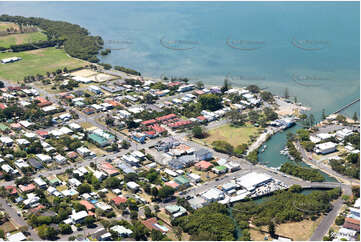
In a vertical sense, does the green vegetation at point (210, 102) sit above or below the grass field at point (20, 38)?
below

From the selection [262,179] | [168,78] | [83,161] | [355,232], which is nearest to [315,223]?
[355,232]

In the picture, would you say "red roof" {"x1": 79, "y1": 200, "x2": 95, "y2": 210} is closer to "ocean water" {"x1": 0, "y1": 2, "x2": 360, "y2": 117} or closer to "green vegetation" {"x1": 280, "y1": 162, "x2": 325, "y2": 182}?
"green vegetation" {"x1": 280, "y1": 162, "x2": 325, "y2": 182}

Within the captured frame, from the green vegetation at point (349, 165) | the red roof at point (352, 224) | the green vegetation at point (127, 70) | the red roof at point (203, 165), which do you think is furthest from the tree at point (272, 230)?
the green vegetation at point (127, 70)

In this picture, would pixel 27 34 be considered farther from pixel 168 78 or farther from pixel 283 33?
pixel 283 33

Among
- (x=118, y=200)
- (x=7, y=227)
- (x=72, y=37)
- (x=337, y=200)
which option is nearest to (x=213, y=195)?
(x=118, y=200)

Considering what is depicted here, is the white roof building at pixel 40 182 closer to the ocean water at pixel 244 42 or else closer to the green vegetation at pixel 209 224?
the green vegetation at pixel 209 224

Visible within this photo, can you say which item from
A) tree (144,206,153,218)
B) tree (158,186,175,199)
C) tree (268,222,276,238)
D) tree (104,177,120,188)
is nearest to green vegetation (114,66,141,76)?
tree (104,177,120,188)

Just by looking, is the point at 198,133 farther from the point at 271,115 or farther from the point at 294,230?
the point at 294,230
